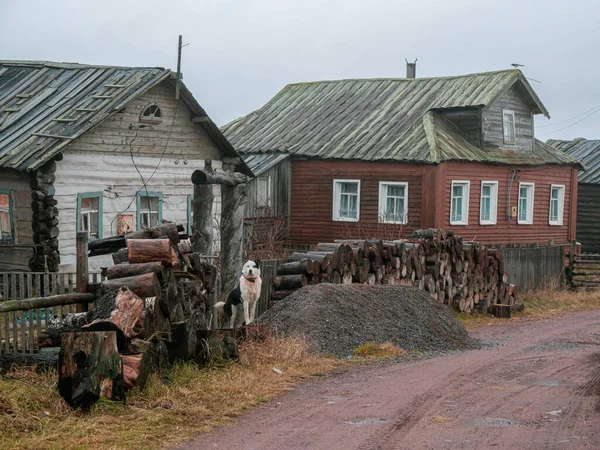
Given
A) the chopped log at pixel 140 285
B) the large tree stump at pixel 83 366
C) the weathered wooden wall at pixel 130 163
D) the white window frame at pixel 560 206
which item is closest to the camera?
the large tree stump at pixel 83 366

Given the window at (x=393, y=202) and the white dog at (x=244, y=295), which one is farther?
the window at (x=393, y=202)

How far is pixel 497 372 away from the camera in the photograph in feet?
38.9

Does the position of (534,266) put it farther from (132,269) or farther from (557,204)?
(132,269)

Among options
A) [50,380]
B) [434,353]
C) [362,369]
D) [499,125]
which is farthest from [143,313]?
[499,125]

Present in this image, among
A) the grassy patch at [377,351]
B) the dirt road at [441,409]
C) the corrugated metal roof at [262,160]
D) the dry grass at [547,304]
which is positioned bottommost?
the dry grass at [547,304]

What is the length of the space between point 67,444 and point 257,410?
2311mm

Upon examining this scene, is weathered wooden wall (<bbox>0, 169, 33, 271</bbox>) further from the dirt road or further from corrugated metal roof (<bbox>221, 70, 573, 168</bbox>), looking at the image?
corrugated metal roof (<bbox>221, 70, 573, 168</bbox>)

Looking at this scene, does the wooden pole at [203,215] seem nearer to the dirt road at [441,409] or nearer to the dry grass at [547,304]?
the dirt road at [441,409]

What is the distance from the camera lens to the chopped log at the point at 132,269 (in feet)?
33.7

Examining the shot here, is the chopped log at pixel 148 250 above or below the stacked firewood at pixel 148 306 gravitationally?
above

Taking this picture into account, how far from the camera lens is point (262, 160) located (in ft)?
95.7

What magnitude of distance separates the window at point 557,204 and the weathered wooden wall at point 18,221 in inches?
806

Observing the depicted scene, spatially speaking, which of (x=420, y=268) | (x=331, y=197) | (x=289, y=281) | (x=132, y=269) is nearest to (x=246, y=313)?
(x=289, y=281)

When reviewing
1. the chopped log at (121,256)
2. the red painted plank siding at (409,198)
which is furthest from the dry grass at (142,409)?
the red painted plank siding at (409,198)
